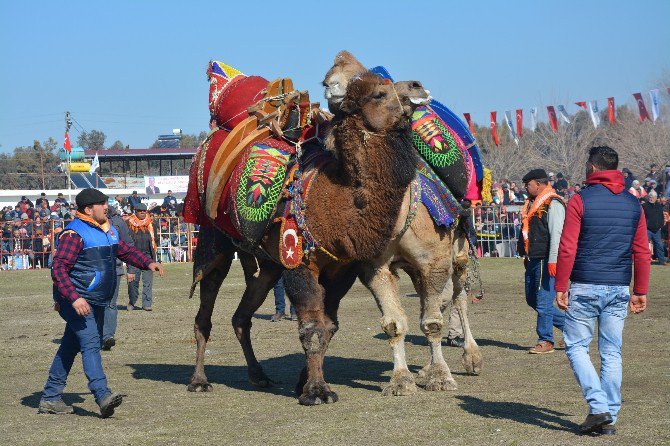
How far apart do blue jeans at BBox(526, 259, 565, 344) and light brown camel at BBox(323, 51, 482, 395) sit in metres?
2.67

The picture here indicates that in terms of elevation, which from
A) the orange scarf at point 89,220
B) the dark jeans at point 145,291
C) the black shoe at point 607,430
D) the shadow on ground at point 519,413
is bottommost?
the shadow on ground at point 519,413

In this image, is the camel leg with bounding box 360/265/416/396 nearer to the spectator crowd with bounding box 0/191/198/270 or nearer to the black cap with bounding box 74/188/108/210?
the black cap with bounding box 74/188/108/210

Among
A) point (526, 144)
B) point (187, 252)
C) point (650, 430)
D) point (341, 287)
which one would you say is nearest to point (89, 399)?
point (341, 287)

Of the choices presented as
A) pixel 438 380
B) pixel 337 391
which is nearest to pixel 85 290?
pixel 337 391

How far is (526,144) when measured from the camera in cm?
7475

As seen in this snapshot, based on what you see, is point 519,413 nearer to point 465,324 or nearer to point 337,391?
point 337,391

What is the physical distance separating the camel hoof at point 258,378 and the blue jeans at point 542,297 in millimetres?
3514

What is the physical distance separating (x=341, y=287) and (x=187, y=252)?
2642 centimetres

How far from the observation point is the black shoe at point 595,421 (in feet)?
24.4

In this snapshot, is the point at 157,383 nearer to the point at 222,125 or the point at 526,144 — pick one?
the point at 222,125

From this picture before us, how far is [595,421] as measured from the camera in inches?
294

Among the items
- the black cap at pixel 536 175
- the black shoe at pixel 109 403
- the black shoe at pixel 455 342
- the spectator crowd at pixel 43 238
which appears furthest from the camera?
the spectator crowd at pixel 43 238

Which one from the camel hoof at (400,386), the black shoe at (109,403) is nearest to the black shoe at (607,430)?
the camel hoof at (400,386)

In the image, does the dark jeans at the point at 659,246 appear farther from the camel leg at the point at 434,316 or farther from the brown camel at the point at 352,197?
the brown camel at the point at 352,197
